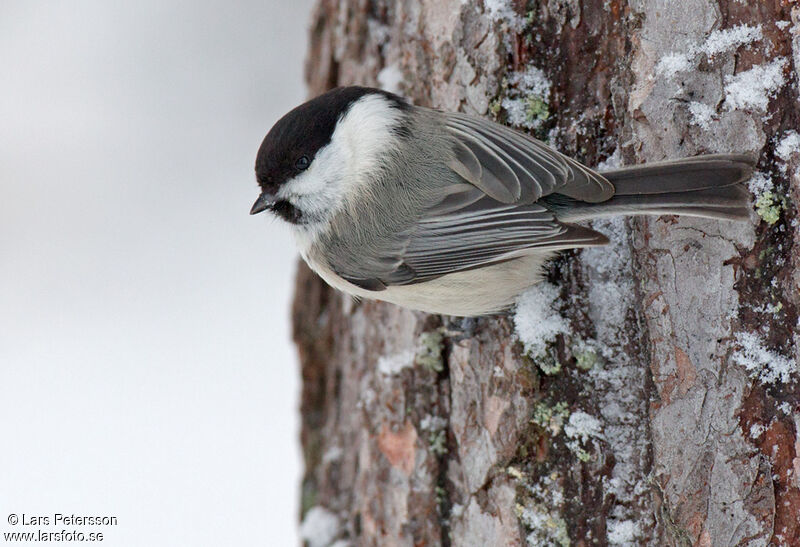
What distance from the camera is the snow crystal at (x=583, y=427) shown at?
1.34m

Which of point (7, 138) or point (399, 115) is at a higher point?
point (7, 138)

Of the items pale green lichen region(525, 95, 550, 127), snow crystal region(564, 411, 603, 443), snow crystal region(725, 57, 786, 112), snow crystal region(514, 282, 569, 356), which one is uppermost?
pale green lichen region(525, 95, 550, 127)

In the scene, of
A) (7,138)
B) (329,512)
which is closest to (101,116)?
(7,138)

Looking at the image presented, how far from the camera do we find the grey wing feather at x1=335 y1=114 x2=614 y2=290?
130 cm

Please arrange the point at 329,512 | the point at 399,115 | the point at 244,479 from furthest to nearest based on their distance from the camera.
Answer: the point at 244,479, the point at 329,512, the point at 399,115

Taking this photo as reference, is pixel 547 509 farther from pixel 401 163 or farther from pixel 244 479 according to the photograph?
pixel 244 479

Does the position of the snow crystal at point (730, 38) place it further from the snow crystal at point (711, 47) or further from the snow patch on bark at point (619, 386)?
the snow patch on bark at point (619, 386)

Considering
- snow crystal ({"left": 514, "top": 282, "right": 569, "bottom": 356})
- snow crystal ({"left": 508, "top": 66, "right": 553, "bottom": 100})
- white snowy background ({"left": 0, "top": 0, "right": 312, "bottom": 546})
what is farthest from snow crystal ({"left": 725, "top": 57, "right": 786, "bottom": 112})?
white snowy background ({"left": 0, "top": 0, "right": 312, "bottom": 546})

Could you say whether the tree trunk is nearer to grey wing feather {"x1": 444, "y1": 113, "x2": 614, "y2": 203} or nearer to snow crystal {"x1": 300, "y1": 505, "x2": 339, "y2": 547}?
grey wing feather {"x1": 444, "y1": 113, "x2": 614, "y2": 203}

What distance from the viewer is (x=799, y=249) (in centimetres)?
112

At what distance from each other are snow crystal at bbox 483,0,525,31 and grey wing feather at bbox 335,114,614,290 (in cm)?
21

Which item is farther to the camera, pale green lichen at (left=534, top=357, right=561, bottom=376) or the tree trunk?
pale green lichen at (left=534, top=357, right=561, bottom=376)

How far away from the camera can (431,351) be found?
1665 mm

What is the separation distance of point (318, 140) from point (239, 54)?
2.20 metres
